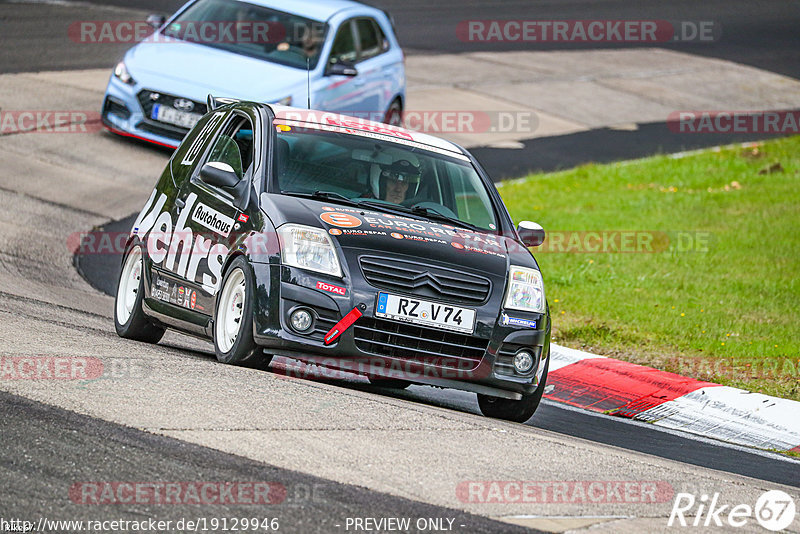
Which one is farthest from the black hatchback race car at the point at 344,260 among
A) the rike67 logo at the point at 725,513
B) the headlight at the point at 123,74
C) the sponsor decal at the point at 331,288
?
the headlight at the point at 123,74

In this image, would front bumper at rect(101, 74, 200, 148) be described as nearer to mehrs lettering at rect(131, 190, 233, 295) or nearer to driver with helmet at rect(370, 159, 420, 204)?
mehrs lettering at rect(131, 190, 233, 295)

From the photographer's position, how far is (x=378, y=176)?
8.42 meters

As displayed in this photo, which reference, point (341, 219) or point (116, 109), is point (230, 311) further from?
point (116, 109)

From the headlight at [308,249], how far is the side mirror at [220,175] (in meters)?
0.72

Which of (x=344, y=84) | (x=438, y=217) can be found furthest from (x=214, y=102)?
(x=344, y=84)

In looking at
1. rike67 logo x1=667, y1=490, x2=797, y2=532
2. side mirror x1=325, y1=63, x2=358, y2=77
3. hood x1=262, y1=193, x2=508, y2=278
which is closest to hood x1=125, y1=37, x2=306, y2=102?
side mirror x1=325, y1=63, x2=358, y2=77

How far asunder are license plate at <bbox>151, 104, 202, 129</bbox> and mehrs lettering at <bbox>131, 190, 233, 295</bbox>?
5.80m

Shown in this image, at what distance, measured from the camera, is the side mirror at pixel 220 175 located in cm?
802

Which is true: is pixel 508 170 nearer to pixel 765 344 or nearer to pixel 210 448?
pixel 765 344

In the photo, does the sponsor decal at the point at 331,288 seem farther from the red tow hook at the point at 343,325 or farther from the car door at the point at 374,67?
the car door at the point at 374,67

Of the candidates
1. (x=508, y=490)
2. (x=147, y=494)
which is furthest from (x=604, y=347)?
(x=147, y=494)

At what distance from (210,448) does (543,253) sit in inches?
344

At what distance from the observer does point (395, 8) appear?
102ft

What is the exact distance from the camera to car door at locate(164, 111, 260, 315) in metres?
7.92
